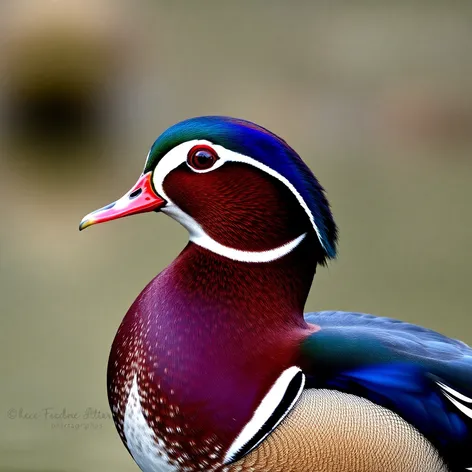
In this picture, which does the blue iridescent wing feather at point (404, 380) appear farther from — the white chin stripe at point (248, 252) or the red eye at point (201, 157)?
the red eye at point (201, 157)

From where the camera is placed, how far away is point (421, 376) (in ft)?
3.06

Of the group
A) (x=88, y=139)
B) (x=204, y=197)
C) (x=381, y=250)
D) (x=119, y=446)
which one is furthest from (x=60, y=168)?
(x=204, y=197)

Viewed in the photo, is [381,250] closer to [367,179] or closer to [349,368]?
[367,179]

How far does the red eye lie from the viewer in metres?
0.93

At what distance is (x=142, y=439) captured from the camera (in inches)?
36.4

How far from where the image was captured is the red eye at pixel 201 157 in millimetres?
929

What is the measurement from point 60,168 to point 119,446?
9.64 feet

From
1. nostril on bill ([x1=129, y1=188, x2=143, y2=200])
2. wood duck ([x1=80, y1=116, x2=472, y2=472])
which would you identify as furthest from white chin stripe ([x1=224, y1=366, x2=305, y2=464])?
nostril on bill ([x1=129, y1=188, x2=143, y2=200])

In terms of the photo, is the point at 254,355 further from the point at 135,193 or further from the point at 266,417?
the point at 135,193

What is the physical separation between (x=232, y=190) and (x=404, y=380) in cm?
24

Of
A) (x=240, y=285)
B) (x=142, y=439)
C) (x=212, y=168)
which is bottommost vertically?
(x=142, y=439)

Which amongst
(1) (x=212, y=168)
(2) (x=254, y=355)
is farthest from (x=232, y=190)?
(2) (x=254, y=355)

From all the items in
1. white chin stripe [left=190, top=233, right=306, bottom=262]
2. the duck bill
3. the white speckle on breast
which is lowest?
the white speckle on breast

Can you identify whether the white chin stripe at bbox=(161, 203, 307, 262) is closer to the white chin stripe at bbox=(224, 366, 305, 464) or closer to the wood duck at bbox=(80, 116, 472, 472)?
the wood duck at bbox=(80, 116, 472, 472)
